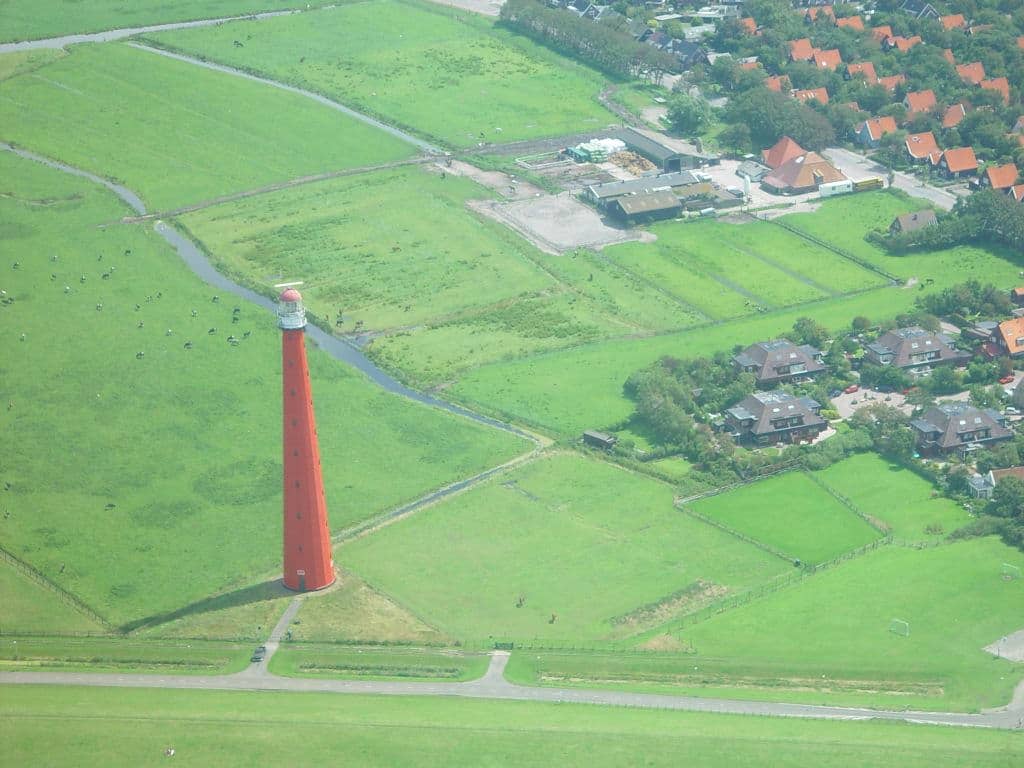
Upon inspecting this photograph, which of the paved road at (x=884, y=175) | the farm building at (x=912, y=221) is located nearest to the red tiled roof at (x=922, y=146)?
the paved road at (x=884, y=175)

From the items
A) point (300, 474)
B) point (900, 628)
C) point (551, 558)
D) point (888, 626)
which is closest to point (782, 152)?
point (551, 558)

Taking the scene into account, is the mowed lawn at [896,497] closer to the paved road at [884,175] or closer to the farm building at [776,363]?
the farm building at [776,363]

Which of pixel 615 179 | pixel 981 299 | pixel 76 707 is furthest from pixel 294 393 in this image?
pixel 615 179

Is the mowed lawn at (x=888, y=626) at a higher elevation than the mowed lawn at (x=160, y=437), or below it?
higher

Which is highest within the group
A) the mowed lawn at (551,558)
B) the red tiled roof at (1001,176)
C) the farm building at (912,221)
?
the red tiled roof at (1001,176)

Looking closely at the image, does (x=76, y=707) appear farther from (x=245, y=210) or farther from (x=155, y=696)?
(x=245, y=210)

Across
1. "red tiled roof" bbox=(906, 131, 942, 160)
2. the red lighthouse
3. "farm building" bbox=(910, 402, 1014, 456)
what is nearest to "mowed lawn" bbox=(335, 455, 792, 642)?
the red lighthouse
